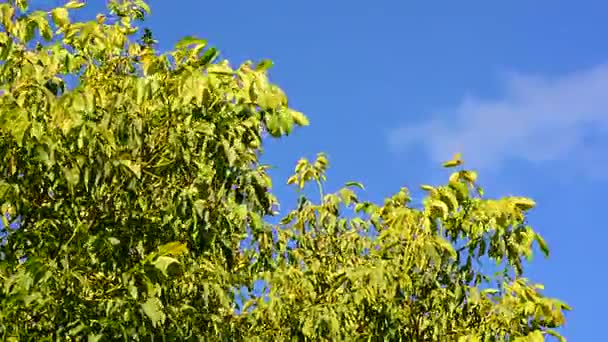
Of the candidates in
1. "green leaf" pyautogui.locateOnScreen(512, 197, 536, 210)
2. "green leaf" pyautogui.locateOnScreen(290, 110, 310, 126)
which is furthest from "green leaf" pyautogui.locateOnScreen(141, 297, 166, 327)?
"green leaf" pyautogui.locateOnScreen(512, 197, 536, 210)

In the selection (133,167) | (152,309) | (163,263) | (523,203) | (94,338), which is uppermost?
(523,203)

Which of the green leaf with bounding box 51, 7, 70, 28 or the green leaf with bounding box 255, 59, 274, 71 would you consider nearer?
the green leaf with bounding box 255, 59, 274, 71

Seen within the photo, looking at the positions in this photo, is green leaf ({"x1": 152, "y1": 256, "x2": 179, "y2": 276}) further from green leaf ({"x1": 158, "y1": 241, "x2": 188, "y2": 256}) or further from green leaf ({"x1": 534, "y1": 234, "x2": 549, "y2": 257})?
green leaf ({"x1": 534, "y1": 234, "x2": 549, "y2": 257})

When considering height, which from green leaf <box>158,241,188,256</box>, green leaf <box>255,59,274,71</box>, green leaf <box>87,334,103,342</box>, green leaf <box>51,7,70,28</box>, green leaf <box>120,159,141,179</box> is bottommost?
green leaf <box>87,334,103,342</box>

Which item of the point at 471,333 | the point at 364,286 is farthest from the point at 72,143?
the point at 471,333

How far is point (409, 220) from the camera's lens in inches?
318

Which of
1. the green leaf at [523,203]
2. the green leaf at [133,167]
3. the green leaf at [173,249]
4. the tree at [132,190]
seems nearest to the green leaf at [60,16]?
the tree at [132,190]

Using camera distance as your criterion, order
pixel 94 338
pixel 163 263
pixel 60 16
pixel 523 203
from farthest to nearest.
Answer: pixel 523 203, pixel 60 16, pixel 94 338, pixel 163 263

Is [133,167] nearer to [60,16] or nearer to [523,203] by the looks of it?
[60,16]

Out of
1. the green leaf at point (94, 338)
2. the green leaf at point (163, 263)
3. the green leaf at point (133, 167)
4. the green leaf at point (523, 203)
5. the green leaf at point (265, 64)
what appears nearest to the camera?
the green leaf at point (163, 263)

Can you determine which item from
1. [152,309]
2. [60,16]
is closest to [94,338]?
[152,309]

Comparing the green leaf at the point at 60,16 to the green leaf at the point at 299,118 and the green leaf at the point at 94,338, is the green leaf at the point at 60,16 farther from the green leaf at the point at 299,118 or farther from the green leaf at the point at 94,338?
the green leaf at the point at 94,338

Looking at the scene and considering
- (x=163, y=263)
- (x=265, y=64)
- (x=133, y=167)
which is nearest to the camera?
(x=163, y=263)

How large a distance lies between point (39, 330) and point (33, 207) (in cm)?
80
